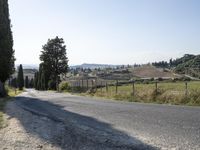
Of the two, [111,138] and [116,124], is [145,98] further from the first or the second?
[111,138]

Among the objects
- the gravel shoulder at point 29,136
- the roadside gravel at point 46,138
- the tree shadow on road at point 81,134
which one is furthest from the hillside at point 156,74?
the roadside gravel at point 46,138

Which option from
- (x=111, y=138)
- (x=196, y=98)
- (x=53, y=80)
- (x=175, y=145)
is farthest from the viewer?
(x=53, y=80)

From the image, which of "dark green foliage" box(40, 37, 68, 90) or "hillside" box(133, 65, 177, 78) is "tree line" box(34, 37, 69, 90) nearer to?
"dark green foliage" box(40, 37, 68, 90)

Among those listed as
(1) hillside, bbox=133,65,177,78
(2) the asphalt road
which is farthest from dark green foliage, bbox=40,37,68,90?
(2) the asphalt road

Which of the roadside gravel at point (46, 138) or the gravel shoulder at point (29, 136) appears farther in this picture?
the gravel shoulder at point (29, 136)

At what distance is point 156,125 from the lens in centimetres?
1372

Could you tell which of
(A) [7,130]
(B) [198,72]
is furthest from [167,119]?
(B) [198,72]

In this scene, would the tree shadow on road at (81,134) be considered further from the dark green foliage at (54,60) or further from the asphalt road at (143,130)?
the dark green foliage at (54,60)

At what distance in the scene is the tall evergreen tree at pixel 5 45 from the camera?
4006cm

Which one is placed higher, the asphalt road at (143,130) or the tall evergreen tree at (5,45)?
the tall evergreen tree at (5,45)

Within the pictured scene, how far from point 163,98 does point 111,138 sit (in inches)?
604

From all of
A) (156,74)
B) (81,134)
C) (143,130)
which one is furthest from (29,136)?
(156,74)

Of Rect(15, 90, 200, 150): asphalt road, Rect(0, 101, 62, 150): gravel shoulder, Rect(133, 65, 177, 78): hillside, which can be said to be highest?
Rect(133, 65, 177, 78): hillside

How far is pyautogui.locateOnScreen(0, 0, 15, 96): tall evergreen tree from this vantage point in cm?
4006
